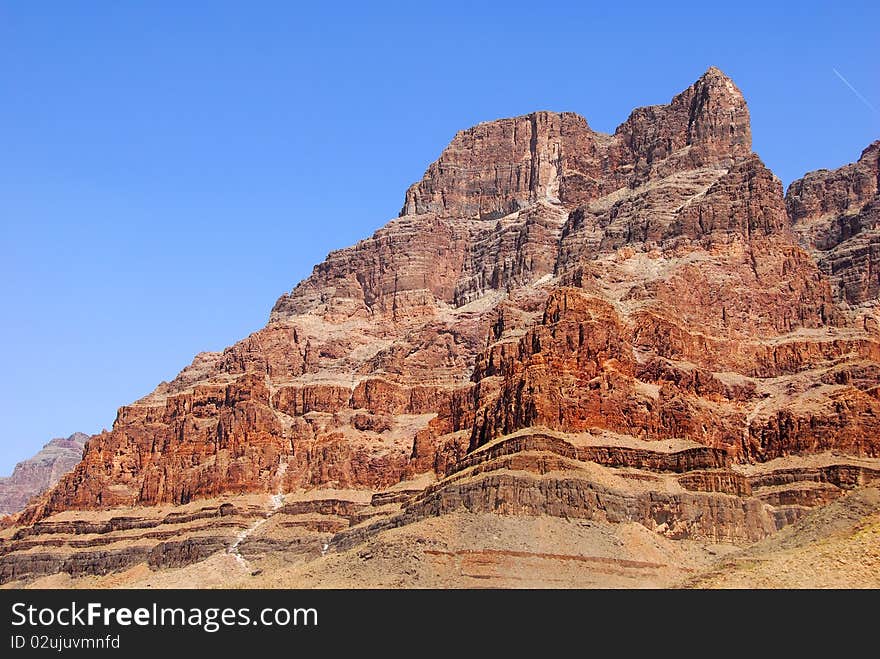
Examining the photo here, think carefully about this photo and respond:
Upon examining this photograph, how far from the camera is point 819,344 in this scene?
197875mm

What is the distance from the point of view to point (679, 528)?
500 feet

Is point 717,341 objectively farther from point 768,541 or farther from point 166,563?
point 166,563
